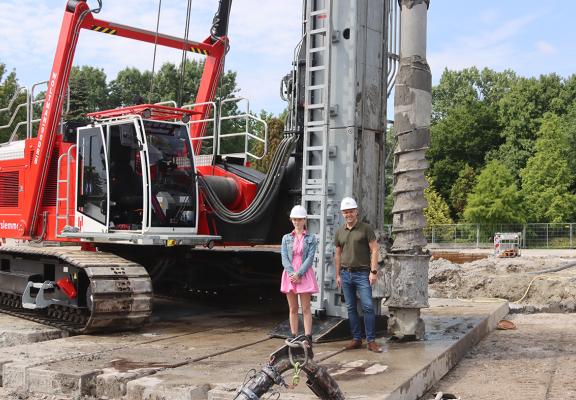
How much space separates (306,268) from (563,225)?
41560 mm

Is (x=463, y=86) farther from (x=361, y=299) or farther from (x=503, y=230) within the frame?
(x=361, y=299)

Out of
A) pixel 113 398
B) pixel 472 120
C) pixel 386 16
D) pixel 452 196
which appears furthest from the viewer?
pixel 472 120

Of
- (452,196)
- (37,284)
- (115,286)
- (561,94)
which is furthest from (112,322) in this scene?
(561,94)

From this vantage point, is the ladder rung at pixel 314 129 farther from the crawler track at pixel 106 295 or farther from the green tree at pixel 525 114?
the green tree at pixel 525 114

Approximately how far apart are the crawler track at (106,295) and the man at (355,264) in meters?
2.79

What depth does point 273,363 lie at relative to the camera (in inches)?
210

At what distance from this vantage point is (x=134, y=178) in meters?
10.1

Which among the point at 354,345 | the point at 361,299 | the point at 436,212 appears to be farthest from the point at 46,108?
the point at 436,212

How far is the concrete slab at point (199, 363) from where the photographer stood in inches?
249

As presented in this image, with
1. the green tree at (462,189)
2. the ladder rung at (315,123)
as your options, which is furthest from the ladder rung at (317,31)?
the green tree at (462,189)

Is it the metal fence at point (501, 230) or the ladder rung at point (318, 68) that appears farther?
the metal fence at point (501, 230)

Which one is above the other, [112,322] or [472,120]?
[472,120]

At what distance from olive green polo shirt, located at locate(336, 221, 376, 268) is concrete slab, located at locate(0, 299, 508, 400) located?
95 centimetres

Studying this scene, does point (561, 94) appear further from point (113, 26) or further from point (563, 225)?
point (113, 26)
